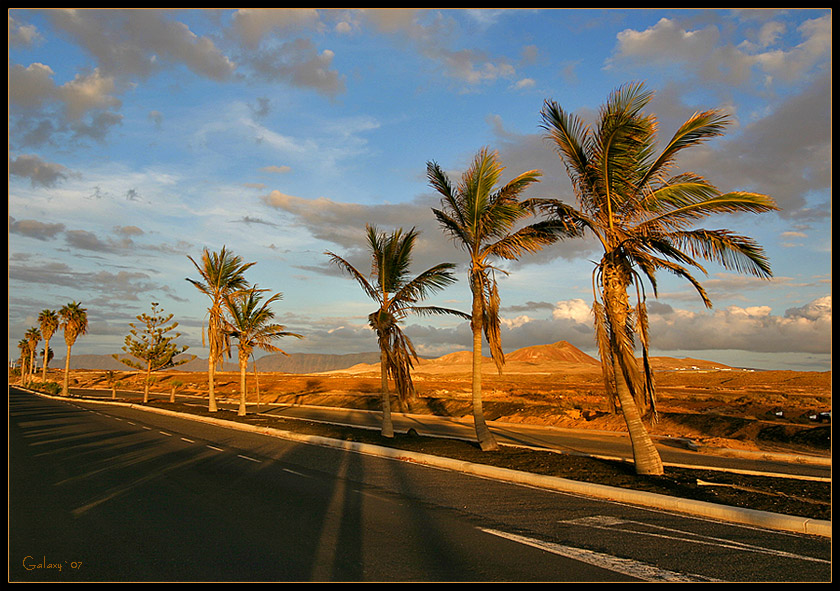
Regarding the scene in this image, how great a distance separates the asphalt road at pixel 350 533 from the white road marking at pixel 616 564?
0.08 ft

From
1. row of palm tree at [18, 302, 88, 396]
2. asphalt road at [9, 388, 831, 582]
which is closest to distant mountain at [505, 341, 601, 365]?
row of palm tree at [18, 302, 88, 396]

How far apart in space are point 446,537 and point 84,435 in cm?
1790

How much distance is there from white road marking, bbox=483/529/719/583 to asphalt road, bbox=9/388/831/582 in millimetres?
24

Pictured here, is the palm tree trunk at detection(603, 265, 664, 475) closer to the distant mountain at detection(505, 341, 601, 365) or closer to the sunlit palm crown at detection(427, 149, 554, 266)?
the sunlit palm crown at detection(427, 149, 554, 266)

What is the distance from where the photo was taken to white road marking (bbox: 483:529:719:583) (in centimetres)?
553

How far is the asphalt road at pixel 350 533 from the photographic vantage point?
18.7 ft

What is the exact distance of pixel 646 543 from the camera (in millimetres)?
6766

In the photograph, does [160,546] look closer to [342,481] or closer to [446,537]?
[446,537]

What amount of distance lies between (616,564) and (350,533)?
3.23 metres

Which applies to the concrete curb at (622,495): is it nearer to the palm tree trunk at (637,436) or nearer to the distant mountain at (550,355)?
the palm tree trunk at (637,436)

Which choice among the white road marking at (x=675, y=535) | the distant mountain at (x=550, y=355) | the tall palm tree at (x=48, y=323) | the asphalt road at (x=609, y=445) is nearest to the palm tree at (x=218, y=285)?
the asphalt road at (x=609, y=445)

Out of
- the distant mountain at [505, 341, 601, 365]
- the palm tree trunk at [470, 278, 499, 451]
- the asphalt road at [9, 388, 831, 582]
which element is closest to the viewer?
the asphalt road at [9, 388, 831, 582]

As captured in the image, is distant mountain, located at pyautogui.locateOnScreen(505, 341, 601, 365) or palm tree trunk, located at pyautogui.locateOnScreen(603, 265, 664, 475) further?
distant mountain, located at pyautogui.locateOnScreen(505, 341, 601, 365)

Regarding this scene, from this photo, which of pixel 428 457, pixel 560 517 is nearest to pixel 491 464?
pixel 428 457
